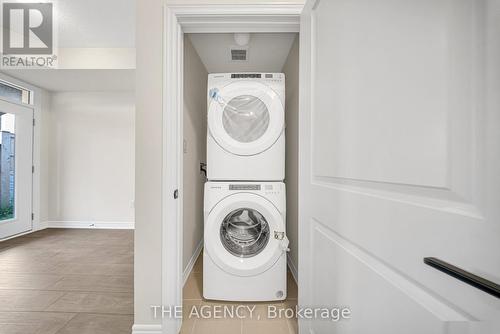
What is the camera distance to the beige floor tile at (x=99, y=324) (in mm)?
1422

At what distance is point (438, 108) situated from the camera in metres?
0.50

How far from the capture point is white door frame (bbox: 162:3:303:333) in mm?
1245

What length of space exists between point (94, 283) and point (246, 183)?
5.61 feet

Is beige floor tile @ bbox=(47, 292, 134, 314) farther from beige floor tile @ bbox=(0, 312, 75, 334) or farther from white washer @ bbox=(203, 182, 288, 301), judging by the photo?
white washer @ bbox=(203, 182, 288, 301)

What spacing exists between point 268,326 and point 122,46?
348 centimetres

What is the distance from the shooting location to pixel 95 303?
1.70 m

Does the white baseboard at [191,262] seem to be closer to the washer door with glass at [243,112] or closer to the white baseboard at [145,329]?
the white baseboard at [145,329]

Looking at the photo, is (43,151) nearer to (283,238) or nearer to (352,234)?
(283,238)

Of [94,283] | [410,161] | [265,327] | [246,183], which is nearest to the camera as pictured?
[410,161]

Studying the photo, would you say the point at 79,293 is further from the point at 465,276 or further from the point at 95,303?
the point at 465,276

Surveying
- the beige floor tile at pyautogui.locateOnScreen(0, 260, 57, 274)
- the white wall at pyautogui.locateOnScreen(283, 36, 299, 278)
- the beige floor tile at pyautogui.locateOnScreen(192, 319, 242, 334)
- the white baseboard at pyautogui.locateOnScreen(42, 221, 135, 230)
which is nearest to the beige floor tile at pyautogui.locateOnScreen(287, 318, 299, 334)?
the beige floor tile at pyautogui.locateOnScreen(192, 319, 242, 334)

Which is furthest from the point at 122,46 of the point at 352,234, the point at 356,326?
the point at 356,326

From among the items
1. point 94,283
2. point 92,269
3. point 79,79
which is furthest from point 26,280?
point 79,79

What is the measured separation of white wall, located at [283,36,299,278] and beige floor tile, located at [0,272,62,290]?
2.24 m
